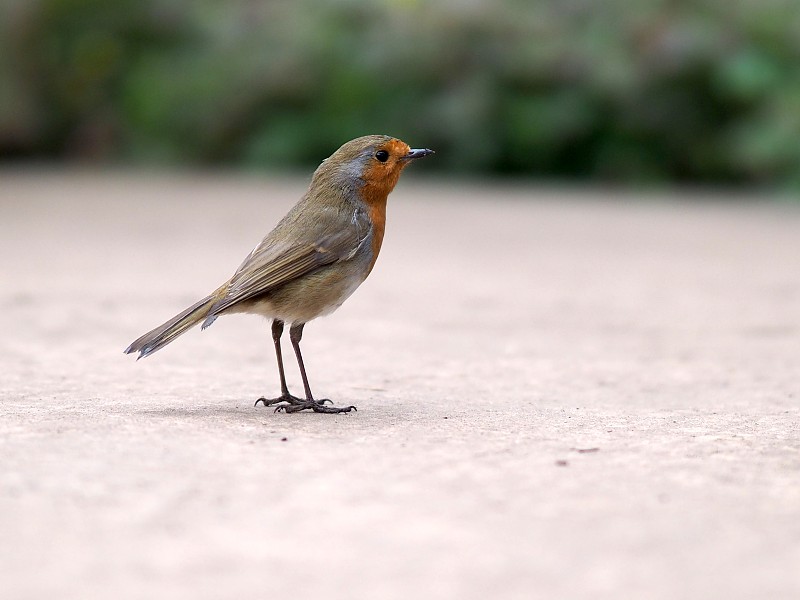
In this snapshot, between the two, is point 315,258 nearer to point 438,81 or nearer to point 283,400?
point 283,400

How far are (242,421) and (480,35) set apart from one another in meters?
8.53

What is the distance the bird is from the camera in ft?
13.2

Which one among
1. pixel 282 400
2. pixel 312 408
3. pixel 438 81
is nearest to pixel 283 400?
pixel 282 400

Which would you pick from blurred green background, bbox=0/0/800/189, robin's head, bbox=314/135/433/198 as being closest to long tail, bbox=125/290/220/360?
robin's head, bbox=314/135/433/198

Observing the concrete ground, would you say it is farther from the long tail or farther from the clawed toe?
the long tail

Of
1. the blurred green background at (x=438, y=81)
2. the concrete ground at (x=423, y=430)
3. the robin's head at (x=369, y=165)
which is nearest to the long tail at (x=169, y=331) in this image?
the concrete ground at (x=423, y=430)

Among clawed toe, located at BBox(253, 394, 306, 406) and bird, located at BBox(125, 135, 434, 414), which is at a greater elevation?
bird, located at BBox(125, 135, 434, 414)

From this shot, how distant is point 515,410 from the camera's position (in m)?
4.08

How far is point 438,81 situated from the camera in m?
11.8

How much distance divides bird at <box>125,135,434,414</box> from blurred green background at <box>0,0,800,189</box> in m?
7.02

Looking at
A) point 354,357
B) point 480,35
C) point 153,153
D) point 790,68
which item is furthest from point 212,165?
point 354,357

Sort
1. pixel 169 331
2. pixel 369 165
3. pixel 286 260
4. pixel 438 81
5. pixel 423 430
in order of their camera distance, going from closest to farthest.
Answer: pixel 423 430
pixel 169 331
pixel 286 260
pixel 369 165
pixel 438 81

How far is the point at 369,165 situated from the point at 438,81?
7540 millimetres

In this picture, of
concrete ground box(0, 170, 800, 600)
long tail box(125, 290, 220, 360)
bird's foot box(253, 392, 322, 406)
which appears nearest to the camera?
concrete ground box(0, 170, 800, 600)
